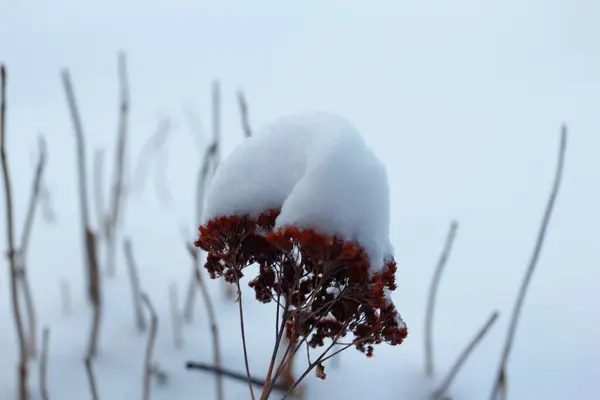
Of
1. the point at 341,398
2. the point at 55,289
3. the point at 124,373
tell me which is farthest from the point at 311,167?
the point at 55,289

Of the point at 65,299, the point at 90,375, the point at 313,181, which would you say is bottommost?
the point at 90,375

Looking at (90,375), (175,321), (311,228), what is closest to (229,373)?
(175,321)

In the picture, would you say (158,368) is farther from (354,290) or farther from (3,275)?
(354,290)

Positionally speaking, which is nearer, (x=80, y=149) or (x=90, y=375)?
(x=90, y=375)

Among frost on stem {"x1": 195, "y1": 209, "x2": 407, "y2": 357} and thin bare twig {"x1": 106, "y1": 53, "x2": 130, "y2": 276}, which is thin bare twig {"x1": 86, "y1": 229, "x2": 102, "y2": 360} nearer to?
thin bare twig {"x1": 106, "y1": 53, "x2": 130, "y2": 276}

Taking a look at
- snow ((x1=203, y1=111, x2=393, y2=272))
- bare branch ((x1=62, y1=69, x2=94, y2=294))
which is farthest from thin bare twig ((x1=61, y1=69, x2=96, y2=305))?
snow ((x1=203, y1=111, x2=393, y2=272))

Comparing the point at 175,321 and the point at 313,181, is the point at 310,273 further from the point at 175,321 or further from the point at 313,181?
the point at 175,321

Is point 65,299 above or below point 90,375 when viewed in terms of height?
above

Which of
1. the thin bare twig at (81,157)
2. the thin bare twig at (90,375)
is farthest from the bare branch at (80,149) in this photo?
the thin bare twig at (90,375)
